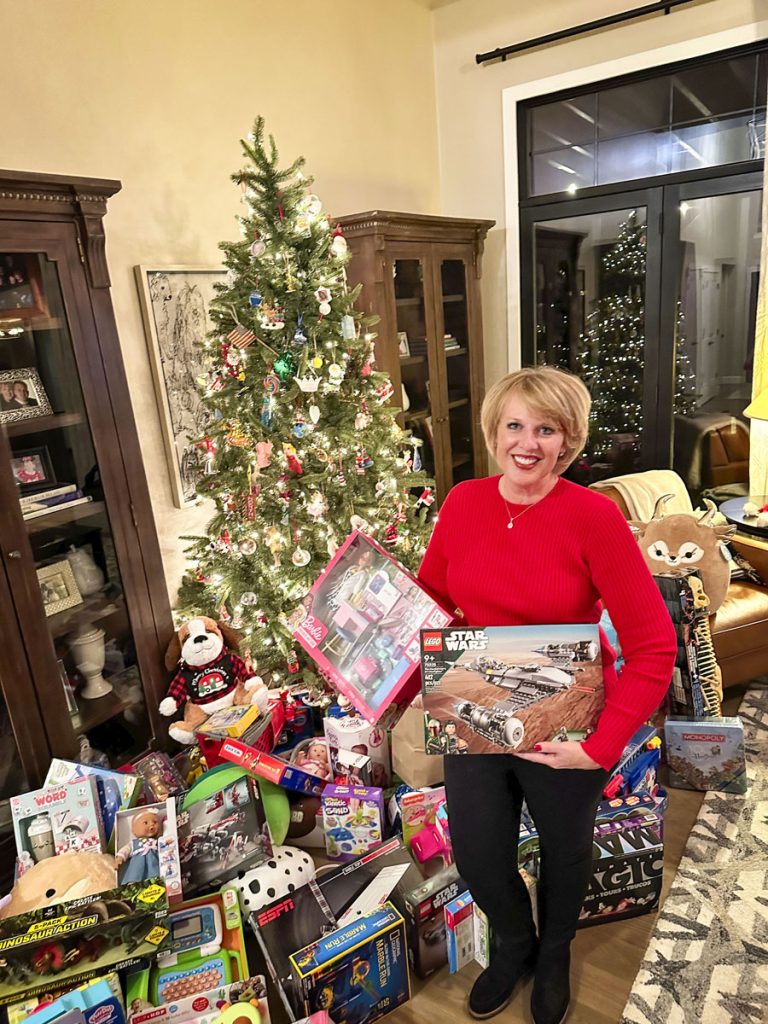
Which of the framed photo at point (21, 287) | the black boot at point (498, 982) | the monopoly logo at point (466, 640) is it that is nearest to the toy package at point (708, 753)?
the black boot at point (498, 982)

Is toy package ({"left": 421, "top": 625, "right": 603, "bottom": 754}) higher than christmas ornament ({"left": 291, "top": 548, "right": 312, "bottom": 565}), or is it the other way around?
toy package ({"left": 421, "top": 625, "right": 603, "bottom": 754})

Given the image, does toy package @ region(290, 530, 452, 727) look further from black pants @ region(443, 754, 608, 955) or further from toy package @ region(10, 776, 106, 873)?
toy package @ region(10, 776, 106, 873)

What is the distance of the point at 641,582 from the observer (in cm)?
128

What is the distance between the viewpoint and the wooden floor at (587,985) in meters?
1.70

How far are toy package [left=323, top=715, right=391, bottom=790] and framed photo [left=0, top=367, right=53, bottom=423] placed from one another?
134cm

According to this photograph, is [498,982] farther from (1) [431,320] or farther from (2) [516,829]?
(1) [431,320]

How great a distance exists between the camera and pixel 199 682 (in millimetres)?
2611

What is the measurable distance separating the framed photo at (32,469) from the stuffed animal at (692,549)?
2.06 metres

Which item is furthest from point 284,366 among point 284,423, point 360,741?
point 360,741

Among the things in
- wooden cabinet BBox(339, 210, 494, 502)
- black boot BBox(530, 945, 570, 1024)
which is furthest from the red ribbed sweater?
wooden cabinet BBox(339, 210, 494, 502)

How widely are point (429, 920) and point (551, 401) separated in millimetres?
1347

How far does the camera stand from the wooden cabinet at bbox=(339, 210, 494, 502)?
3.33m

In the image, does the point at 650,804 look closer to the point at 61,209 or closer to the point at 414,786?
the point at 414,786

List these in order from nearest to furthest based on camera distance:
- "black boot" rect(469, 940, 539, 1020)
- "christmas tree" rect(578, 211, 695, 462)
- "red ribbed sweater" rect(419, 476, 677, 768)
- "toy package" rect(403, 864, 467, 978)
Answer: "red ribbed sweater" rect(419, 476, 677, 768), "black boot" rect(469, 940, 539, 1020), "toy package" rect(403, 864, 467, 978), "christmas tree" rect(578, 211, 695, 462)
